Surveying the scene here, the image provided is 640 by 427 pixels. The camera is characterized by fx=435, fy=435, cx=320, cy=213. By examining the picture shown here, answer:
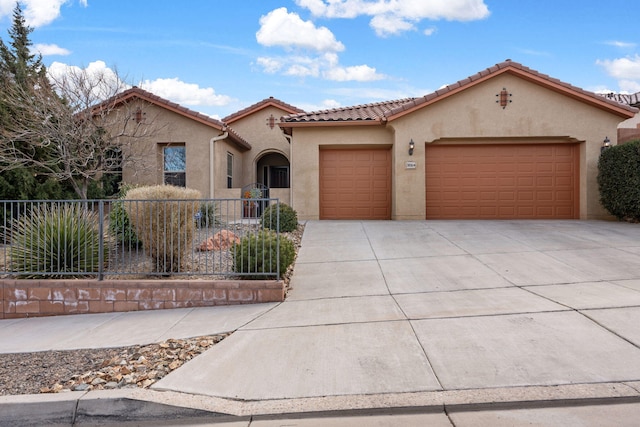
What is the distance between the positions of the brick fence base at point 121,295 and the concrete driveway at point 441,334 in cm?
67

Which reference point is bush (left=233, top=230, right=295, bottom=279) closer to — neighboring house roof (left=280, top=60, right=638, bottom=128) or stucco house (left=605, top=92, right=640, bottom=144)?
neighboring house roof (left=280, top=60, right=638, bottom=128)

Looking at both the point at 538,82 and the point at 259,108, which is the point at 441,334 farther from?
the point at 259,108

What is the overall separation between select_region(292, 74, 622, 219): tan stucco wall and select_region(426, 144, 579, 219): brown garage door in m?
0.37

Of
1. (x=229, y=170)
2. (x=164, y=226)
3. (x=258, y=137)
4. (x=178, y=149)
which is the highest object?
(x=258, y=137)

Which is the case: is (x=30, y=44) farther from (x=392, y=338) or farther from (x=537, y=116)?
(x=392, y=338)

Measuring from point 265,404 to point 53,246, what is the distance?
5510 millimetres

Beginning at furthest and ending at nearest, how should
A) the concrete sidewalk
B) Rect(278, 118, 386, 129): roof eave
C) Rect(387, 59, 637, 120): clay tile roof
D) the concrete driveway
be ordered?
Rect(278, 118, 386, 129): roof eave → Rect(387, 59, 637, 120): clay tile roof → the concrete driveway → the concrete sidewalk

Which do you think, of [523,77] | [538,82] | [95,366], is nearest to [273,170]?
[523,77]

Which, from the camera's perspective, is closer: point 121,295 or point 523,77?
point 121,295

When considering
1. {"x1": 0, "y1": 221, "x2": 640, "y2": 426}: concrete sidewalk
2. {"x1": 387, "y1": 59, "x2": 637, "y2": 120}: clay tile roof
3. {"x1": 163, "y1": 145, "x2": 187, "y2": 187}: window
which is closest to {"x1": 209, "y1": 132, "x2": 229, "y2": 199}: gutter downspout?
{"x1": 163, "y1": 145, "x2": 187, "y2": 187}: window

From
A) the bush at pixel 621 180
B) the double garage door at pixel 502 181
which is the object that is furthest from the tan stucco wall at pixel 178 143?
the bush at pixel 621 180

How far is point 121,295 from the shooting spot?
6887 mm

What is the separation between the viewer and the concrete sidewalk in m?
3.54

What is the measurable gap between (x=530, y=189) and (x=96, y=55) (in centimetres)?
1487
